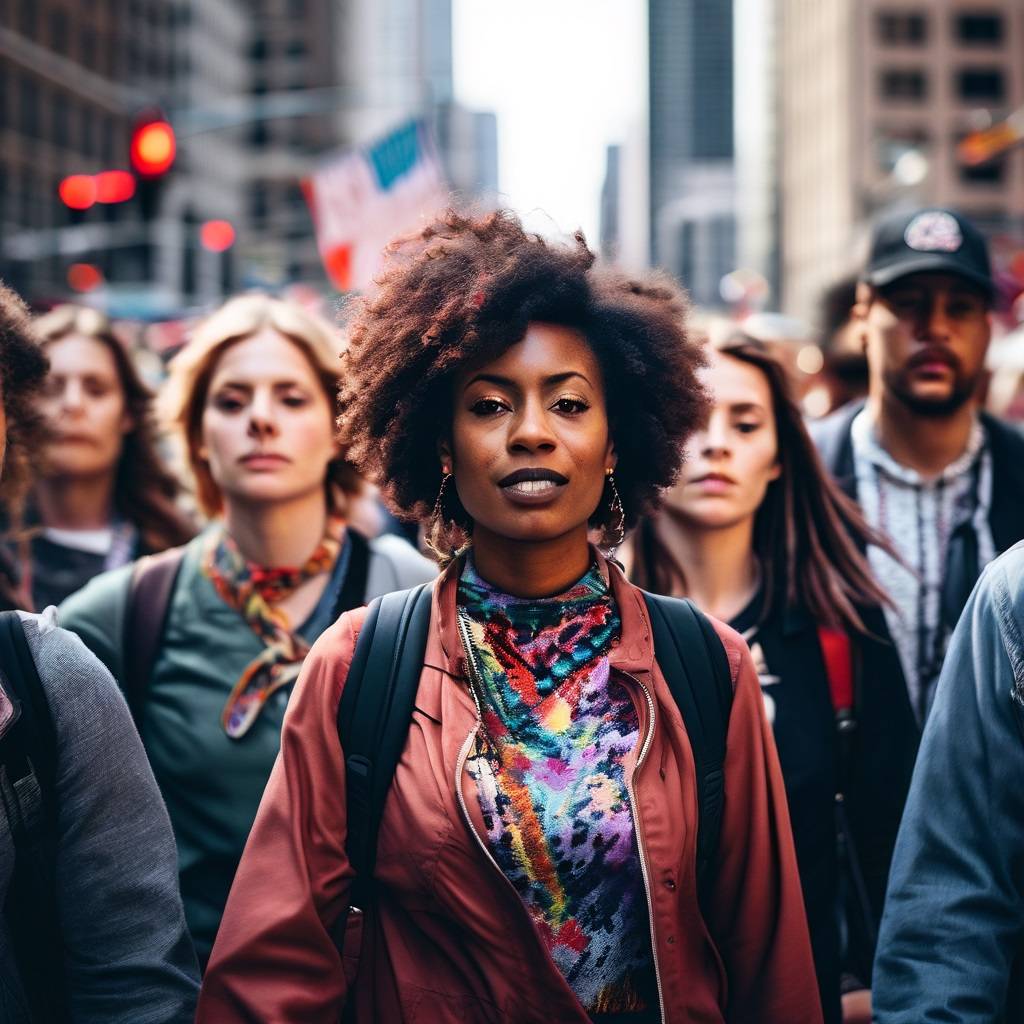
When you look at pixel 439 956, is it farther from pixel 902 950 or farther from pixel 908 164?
pixel 908 164

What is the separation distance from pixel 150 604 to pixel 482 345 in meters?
1.69

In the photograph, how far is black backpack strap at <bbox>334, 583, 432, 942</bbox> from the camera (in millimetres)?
2848

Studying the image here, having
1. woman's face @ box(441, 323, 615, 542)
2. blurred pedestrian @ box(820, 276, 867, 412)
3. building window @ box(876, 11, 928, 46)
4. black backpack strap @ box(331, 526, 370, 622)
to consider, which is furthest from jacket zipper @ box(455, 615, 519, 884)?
building window @ box(876, 11, 928, 46)

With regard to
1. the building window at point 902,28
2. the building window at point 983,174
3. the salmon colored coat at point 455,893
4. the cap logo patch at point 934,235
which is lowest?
the salmon colored coat at point 455,893

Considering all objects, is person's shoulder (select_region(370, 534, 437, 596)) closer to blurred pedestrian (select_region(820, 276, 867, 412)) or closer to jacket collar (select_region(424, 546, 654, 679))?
jacket collar (select_region(424, 546, 654, 679))

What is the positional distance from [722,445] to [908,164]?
26565 mm

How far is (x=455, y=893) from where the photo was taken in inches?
109

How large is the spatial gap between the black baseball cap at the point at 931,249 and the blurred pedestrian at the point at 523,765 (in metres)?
1.93

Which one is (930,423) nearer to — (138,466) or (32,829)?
(138,466)

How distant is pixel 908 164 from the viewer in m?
29.0

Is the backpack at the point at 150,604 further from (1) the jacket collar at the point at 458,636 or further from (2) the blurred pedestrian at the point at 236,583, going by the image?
(1) the jacket collar at the point at 458,636

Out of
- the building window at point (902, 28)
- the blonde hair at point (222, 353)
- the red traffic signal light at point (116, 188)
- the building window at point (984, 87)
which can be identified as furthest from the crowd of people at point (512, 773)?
the building window at point (902, 28)

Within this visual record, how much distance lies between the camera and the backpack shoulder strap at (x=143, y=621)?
4.07m

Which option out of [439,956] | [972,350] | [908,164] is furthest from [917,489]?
[908,164]
